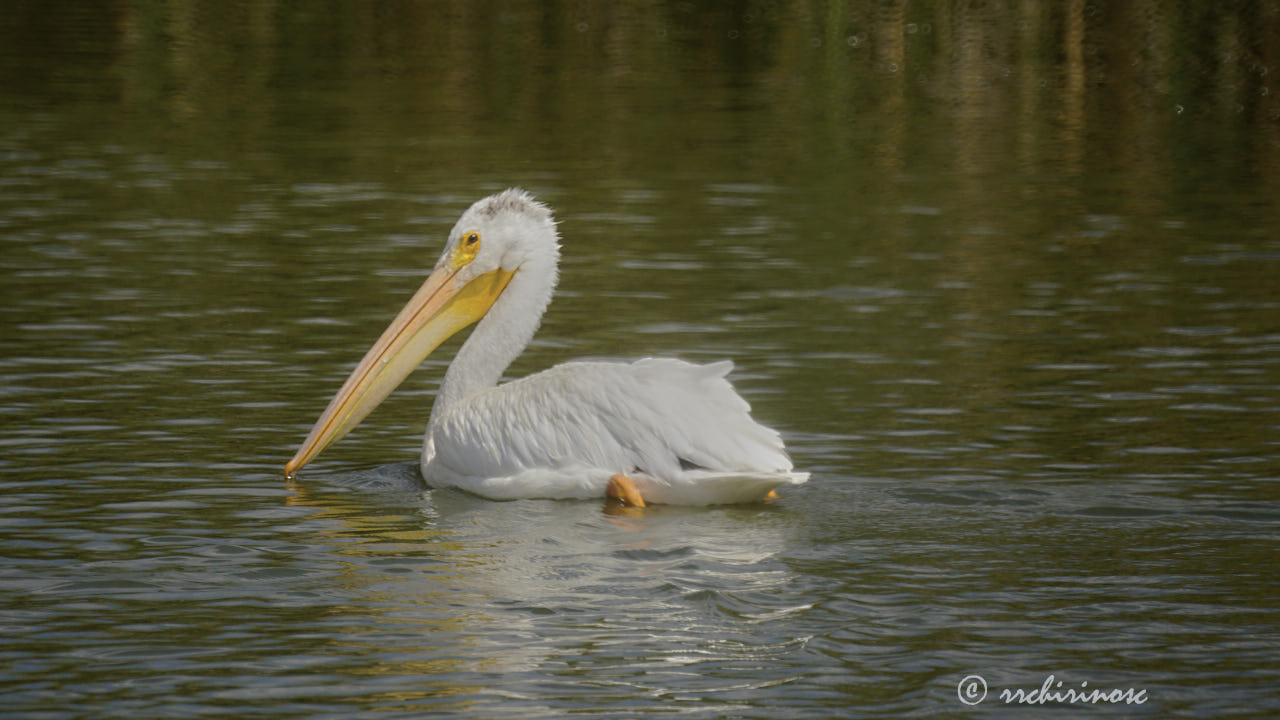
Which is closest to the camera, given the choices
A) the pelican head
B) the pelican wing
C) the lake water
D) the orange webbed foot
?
the lake water

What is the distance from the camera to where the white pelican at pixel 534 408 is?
776 cm

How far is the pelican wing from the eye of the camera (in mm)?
7719

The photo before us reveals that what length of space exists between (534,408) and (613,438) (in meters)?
0.37

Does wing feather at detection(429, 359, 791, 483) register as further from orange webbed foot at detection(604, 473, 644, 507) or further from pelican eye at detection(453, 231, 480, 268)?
pelican eye at detection(453, 231, 480, 268)

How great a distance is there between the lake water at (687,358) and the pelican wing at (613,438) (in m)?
0.15

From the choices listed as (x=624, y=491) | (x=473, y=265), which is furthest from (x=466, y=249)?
(x=624, y=491)

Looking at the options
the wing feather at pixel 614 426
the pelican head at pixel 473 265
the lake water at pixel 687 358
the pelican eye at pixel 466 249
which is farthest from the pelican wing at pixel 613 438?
the pelican eye at pixel 466 249

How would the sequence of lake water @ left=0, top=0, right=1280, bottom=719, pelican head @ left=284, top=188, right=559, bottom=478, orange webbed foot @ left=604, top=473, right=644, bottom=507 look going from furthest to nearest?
pelican head @ left=284, top=188, right=559, bottom=478
orange webbed foot @ left=604, top=473, right=644, bottom=507
lake water @ left=0, top=0, right=1280, bottom=719

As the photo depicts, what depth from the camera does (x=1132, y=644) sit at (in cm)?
601

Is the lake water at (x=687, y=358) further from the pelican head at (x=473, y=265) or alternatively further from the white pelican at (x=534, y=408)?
the pelican head at (x=473, y=265)

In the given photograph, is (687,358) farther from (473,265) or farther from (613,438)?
(613,438)

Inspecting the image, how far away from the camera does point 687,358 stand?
1086 centimetres

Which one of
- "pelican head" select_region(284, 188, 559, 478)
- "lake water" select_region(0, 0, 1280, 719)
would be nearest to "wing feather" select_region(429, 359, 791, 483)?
"lake water" select_region(0, 0, 1280, 719)

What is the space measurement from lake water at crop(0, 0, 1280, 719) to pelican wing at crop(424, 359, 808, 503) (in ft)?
0.49
